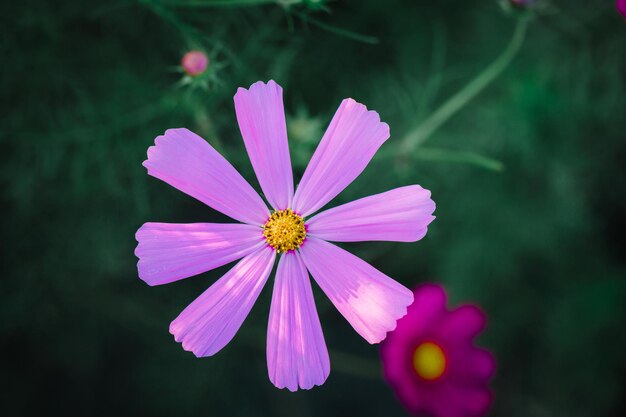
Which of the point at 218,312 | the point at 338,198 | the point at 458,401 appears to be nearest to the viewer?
the point at 218,312

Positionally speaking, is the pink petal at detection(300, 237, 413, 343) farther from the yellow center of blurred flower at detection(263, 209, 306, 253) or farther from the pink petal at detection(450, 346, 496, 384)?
the pink petal at detection(450, 346, 496, 384)

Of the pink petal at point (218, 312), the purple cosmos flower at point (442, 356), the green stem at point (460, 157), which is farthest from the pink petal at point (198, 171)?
the purple cosmos flower at point (442, 356)

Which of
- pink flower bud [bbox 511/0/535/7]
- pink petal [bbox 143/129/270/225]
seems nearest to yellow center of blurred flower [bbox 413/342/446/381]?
pink petal [bbox 143/129/270/225]

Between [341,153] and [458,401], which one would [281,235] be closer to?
[341,153]

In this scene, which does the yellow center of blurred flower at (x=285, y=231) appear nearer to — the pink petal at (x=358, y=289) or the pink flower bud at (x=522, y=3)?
the pink petal at (x=358, y=289)

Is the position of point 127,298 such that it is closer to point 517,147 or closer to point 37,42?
point 37,42

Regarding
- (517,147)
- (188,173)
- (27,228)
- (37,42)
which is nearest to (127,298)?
(27,228)

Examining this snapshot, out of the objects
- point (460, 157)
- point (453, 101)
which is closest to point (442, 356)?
point (460, 157)
